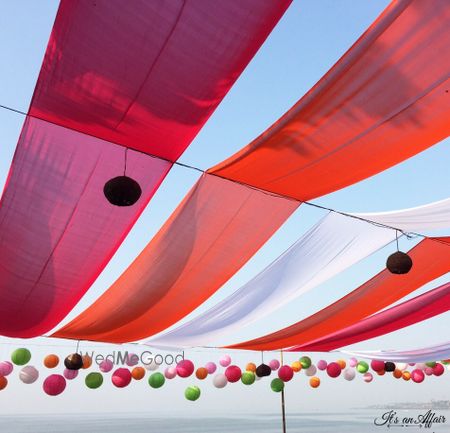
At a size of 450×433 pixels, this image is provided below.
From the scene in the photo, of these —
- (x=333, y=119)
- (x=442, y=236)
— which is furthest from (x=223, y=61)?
(x=442, y=236)

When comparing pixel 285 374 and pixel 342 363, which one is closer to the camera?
pixel 285 374

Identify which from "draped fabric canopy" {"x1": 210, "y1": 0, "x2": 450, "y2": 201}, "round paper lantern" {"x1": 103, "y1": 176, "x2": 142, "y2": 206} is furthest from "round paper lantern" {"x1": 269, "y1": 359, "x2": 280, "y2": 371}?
"round paper lantern" {"x1": 103, "y1": 176, "x2": 142, "y2": 206}

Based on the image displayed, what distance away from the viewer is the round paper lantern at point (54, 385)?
4.50 meters

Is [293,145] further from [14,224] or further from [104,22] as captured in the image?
[14,224]

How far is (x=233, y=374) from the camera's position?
20.1 feet

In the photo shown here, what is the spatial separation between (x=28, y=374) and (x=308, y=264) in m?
3.45

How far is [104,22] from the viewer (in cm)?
164

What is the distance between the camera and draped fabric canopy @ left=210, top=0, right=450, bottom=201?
1.69 meters

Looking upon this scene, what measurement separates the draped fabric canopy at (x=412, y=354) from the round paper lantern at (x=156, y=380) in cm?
253

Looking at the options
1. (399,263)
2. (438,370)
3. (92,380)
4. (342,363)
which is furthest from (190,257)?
(438,370)

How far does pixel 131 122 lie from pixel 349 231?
203cm

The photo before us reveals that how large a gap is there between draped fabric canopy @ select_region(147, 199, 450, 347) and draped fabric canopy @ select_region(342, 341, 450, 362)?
2.65 metres

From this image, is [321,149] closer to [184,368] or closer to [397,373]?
[184,368]

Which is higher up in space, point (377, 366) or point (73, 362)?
point (377, 366)
